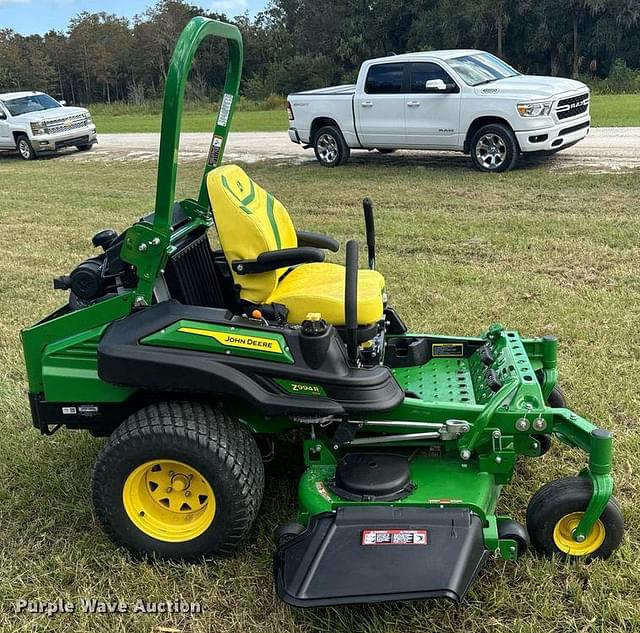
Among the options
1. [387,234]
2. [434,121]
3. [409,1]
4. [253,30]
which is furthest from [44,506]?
[253,30]

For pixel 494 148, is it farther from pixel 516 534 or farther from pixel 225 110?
pixel 516 534

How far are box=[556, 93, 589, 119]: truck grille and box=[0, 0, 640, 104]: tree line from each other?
1349 cm

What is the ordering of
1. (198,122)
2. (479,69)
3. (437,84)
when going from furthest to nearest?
(198,122) < (479,69) < (437,84)

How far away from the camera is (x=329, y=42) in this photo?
136 feet

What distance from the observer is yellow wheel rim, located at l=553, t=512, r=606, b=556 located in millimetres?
2896

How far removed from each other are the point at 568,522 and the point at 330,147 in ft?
35.7

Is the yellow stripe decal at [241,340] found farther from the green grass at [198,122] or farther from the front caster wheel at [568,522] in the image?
the green grass at [198,122]

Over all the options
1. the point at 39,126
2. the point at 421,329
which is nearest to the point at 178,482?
the point at 421,329

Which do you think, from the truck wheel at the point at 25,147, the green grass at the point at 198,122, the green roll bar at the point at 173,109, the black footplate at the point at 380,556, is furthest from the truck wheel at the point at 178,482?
the green grass at the point at 198,122

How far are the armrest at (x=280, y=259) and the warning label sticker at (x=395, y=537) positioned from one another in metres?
1.18

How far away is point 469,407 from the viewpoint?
3037 millimetres

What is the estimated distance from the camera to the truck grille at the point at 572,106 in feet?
36.0

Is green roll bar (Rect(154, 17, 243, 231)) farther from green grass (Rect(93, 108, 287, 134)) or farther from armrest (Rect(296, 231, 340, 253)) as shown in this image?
green grass (Rect(93, 108, 287, 134))

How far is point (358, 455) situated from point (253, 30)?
1892 inches
